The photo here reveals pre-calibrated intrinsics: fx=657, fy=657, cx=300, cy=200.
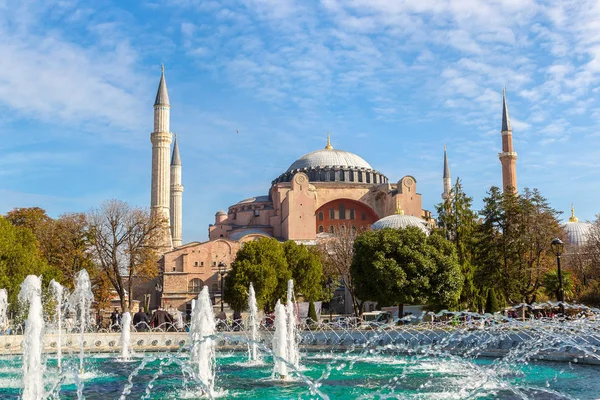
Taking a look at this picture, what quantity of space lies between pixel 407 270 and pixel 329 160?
29938 millimetres

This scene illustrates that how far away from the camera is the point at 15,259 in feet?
72.0

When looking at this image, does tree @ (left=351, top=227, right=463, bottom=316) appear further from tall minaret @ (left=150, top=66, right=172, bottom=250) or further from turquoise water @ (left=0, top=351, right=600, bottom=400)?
tall minaret @ (left=150, top=66, right=172, bottom=250)

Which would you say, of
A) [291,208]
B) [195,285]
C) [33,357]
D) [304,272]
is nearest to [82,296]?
[304,272]

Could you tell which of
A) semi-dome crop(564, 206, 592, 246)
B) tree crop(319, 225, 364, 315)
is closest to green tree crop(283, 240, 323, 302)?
tree crop(319, 225, 364, 315)

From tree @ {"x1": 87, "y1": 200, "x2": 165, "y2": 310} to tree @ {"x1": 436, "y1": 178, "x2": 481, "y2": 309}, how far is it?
11.9m

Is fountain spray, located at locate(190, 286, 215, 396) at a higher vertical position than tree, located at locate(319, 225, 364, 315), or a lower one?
lower

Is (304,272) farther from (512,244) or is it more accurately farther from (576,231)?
(576,231)

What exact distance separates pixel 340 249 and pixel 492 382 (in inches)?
885

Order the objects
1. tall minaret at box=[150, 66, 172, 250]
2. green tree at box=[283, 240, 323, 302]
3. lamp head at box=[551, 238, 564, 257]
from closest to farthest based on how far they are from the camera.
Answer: lamp head at box=[551, 238, 564, 257] < green tree at box=[283, 240, 323, 302] < tall minaret at box=[150, 66, 172, 250]

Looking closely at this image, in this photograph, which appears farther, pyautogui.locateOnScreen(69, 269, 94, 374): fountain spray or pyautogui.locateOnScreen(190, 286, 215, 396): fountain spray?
pyautogui.locateOnScreen(69, 269, 94, 374): fountain spray

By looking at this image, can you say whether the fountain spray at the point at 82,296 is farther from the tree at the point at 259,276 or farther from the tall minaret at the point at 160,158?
the tall minaret at the point at 160,158

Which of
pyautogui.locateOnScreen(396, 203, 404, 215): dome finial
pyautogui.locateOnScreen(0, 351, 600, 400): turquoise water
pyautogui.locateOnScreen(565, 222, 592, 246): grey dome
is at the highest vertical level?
pyautogui.locateOnScreen(396, 203, 404, 215): dome finial

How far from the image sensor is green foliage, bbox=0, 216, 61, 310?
2156 centimetres

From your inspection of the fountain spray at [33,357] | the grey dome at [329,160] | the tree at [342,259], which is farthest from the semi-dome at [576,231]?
the fountain spray at [33,357]
